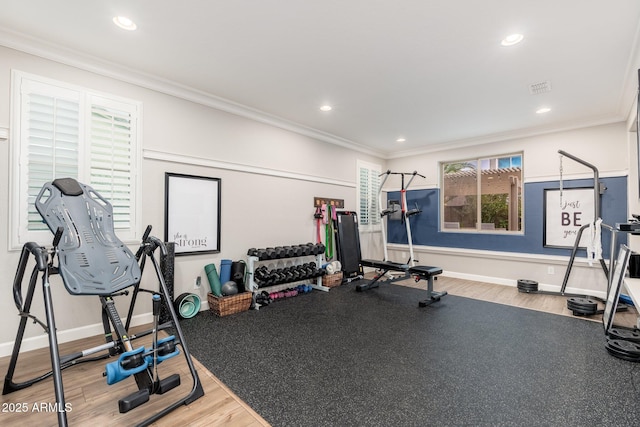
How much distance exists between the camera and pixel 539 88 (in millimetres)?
3521

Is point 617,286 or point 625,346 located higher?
point 617,286

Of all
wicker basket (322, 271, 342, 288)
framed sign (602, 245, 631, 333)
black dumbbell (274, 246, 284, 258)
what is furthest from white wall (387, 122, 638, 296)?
black dumbbell (274, 246, 284, 258)

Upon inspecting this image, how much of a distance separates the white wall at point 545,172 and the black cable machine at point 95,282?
17.8 feet

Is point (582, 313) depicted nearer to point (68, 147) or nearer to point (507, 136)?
point (507, 136)

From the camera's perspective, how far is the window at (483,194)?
18.0 feet

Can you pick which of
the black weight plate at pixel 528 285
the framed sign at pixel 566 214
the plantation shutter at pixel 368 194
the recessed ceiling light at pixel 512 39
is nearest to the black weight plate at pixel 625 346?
the black weight plate at pixel 528 285

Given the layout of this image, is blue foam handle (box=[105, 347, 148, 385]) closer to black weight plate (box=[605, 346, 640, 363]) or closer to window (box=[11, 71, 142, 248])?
window (box=[11, 71, 142, 248])

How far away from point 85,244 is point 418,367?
9.32 ft

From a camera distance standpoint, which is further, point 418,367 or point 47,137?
point 47,137

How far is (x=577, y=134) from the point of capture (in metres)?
4.75

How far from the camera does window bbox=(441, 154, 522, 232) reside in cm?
548

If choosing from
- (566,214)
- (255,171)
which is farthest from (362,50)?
(566,214)

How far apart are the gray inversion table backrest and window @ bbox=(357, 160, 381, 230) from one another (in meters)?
4.74

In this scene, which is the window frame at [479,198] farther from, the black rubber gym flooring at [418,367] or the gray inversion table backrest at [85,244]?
the gray inversion table backrest at [85,244]
